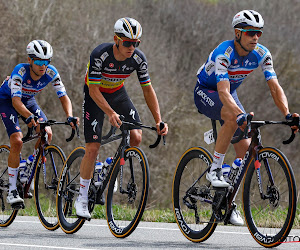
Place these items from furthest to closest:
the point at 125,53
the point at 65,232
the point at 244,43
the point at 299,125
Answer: the point at 65,232
the point at 125,53
the point at 244,43
the point at 299,125

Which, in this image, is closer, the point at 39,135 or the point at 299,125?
the point at 299,125

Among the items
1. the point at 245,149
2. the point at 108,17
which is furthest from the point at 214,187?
the point at 108,17

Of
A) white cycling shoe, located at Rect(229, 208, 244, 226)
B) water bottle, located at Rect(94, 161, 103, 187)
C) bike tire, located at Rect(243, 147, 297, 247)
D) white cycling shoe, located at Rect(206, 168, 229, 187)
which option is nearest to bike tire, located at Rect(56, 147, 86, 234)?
water bottle, located at Rect(94, 161, 103, 187)

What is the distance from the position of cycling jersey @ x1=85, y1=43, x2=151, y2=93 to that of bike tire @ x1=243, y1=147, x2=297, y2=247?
197 cm

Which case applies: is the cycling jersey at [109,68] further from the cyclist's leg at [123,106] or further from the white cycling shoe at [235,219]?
the white cycling shoe at [235,219]

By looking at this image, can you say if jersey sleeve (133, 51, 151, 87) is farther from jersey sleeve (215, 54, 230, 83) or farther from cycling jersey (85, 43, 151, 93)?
jersey sleeve (215, 54, 230, 83)

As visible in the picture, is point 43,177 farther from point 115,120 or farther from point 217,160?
point 217,160

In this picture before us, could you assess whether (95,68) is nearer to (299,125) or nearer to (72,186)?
(72,186)

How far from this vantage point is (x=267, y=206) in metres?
7.15

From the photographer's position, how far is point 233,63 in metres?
7.59

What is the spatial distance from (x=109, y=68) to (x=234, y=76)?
1455 millimetres

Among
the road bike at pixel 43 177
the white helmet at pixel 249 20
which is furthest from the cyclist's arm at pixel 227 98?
the road bike at pixel 43 177

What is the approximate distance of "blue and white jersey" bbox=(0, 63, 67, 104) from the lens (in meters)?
9.82

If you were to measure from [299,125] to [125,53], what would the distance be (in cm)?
221
